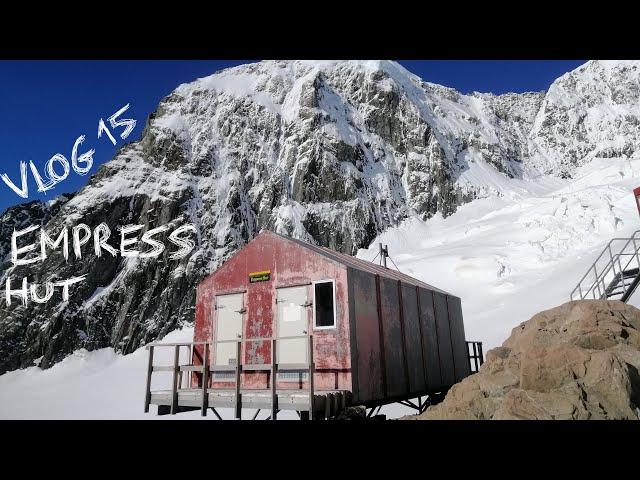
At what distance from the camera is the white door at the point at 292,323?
13000 mm

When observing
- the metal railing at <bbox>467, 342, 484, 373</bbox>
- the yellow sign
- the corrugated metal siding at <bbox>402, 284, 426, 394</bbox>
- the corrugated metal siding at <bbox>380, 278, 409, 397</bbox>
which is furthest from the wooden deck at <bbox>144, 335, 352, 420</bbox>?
the metal railing at <bbox>467, 342, 484, 373</bbox>

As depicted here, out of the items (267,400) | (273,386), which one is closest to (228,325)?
(267,400)

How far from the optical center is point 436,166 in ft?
328

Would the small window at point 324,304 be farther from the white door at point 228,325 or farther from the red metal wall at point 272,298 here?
the white door at point 228,325

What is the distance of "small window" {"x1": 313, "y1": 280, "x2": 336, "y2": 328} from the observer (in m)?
12.7

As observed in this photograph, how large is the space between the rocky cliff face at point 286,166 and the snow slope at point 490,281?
230 inches

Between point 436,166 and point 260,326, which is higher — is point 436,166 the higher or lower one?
the higher one

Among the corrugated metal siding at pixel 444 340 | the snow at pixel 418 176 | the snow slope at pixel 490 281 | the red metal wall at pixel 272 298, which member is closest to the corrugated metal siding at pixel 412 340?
the corrugated metal siding at pixel 444 340

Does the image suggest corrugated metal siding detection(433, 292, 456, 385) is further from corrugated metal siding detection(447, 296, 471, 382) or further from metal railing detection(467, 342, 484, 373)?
metal railing detection(467, 342, 484, 373)
